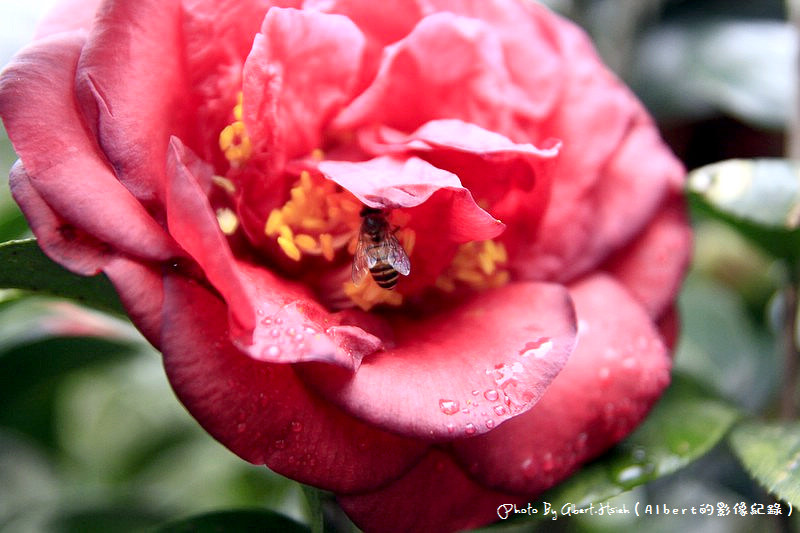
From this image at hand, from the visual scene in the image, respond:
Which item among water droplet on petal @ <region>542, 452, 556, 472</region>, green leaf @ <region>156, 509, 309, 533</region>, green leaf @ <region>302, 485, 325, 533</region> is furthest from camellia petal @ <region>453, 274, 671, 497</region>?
green leaf @ <region>156, 509, 309, 533</region>

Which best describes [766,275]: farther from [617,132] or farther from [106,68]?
[106,68]

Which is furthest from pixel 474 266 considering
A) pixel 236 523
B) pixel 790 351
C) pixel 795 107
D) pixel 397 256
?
pixel 795 107

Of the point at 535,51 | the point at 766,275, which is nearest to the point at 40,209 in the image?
the point at 535,51

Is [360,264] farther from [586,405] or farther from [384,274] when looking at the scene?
[586,405]

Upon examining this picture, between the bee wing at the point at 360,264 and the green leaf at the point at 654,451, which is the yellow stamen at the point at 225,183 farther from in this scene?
the green leaf at the point at 654,451

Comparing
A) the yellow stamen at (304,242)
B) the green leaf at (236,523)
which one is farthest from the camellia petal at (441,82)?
the green leaf at (236,523)

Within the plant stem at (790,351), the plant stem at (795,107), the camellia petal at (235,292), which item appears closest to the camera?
the camellia petal at (235,292)
